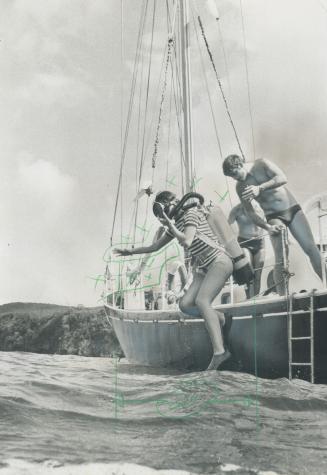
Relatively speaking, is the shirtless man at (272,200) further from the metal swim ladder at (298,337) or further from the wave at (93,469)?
Result: the wave at (93,469)

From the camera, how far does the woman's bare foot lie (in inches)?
236

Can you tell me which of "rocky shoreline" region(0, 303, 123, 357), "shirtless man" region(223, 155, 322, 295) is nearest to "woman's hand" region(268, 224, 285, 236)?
"shirtless man" region(223, 155, 322, 295)

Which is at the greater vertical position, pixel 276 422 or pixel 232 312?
pixel 232 312

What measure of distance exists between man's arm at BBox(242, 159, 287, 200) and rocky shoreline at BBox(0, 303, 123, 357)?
17.5 meters

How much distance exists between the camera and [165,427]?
3.88m

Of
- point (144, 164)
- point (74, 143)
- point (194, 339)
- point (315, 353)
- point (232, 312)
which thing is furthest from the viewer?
point (144, 164)

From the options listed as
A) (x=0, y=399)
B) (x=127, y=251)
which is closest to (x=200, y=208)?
(x=127, y=251)

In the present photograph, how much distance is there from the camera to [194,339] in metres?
7.08

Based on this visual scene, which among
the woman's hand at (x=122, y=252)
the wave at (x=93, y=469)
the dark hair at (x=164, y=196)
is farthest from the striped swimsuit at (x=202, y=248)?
the wave at (x=93, y=469)

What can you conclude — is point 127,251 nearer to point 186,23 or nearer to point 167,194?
point 167,194

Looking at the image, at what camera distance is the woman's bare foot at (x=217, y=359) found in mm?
6000

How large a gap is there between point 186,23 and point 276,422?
7576mm

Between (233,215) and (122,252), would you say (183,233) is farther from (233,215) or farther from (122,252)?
(233,215)

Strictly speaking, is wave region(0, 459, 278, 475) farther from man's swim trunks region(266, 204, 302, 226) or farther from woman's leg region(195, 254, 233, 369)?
man's swim trunks region(266, 204, 302, 226)
